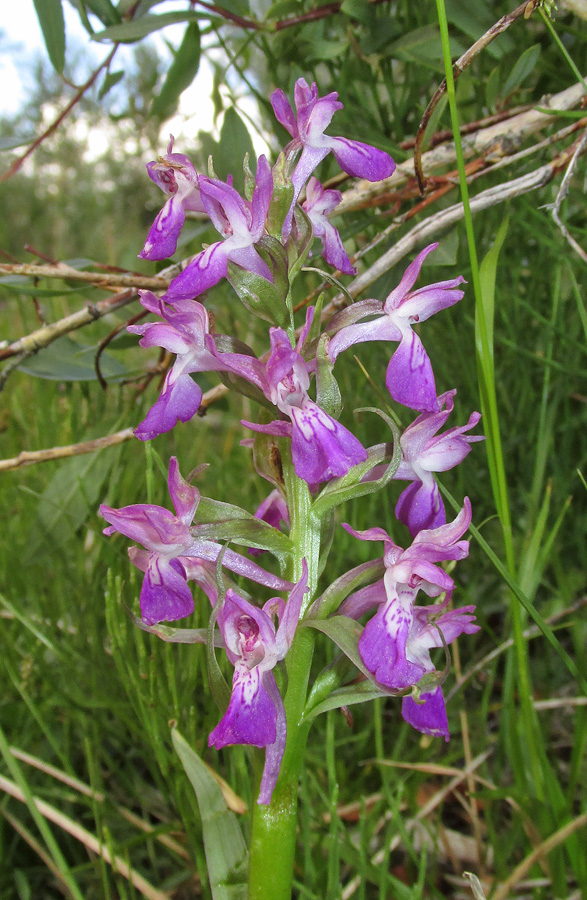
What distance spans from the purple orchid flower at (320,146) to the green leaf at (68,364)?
613 millimetres

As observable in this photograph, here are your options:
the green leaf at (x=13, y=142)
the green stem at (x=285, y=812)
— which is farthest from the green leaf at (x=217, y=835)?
the green leaf at (x=13, y=142)

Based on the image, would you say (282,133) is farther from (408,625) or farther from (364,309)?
(408,625)

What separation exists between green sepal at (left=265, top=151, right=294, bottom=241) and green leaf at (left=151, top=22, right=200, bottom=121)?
1.79 ft

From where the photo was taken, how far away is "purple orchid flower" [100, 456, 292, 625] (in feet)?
2.49

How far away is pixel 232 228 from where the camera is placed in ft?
2.56

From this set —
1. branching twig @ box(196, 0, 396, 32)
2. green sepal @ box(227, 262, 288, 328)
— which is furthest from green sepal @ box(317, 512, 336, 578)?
branching twig @ box(196, 0, 396, 32)

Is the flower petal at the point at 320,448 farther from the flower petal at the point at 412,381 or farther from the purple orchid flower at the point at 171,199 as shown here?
the purple orchid flower at the point at 171,199

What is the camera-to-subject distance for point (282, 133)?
4.29 feet

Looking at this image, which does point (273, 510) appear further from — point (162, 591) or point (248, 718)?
point (248, 718)

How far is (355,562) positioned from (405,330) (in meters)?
0.78

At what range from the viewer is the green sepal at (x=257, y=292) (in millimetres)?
774

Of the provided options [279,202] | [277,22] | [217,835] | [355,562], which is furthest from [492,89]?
[217,835]

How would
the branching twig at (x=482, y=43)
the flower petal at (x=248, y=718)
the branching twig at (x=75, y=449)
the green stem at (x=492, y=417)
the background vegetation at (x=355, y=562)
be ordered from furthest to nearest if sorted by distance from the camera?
1. the branching twig at (x=75, y=449)
2. the background vegetation at (x=355, y=562)
3. the branching twig at (x=482, y=43)
4. the green stem at (x=492, y=417)
5. the flower petal at (x=248, y=718)

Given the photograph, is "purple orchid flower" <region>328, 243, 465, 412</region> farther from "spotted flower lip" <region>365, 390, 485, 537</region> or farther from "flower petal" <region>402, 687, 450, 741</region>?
"flower petal" <region>402, 687, 450, 741</region>
